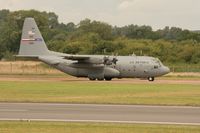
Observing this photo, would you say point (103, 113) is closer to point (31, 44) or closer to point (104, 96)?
point (104, 96)

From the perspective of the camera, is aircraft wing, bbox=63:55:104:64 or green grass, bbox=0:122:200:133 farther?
aircraft wing, bbox=63:55:104:64

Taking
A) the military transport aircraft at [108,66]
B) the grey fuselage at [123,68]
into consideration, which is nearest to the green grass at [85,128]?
the military transport aircraft at [108,66]

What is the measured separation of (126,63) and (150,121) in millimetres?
45898

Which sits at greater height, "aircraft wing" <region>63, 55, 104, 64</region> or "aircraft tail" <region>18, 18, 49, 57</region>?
"aircraft tail" <region>18, 18, 49, 57</region>

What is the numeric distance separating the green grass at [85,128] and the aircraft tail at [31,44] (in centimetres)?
5039

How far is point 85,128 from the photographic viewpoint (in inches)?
702

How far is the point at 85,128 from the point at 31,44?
2054 inches

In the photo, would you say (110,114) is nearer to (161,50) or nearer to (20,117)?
(20,117)

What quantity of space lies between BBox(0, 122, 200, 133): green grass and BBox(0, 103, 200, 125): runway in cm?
135

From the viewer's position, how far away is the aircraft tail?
2719 inches

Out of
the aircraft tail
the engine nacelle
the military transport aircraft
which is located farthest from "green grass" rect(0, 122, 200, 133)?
the aircraft tail

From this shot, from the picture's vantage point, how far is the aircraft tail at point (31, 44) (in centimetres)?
6906

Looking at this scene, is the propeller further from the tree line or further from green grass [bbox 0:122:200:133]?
→ green grass [bbox 0:122:200:133]

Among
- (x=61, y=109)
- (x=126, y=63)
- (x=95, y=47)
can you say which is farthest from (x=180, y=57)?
(x=61, y=109)
